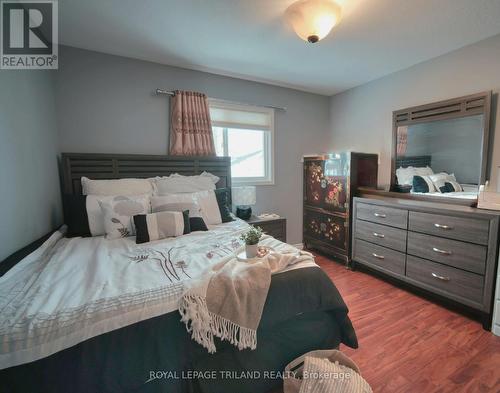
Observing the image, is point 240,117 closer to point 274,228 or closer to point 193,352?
point 274,228

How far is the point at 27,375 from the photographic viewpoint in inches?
31.0

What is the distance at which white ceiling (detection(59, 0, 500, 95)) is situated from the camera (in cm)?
169

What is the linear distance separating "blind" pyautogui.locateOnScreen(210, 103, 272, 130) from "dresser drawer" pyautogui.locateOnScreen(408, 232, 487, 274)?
2177 millimetres

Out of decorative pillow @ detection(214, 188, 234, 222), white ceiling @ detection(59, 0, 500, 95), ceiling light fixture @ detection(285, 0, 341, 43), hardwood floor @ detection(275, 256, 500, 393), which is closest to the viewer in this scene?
hardwood floor @ detection(275, 256, 500, 393)

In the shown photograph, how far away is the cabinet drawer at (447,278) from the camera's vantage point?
1.81m

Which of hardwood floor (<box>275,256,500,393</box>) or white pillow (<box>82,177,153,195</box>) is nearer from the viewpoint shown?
hardwood floor (<box>275,256,500,393</box>)

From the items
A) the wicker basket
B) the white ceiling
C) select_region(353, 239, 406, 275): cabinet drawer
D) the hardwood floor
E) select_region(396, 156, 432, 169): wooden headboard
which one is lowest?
the hardwood floor

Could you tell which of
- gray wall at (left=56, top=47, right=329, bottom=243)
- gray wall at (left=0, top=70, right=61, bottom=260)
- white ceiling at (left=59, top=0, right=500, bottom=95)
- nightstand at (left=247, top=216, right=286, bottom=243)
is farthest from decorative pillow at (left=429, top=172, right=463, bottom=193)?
gray wall at (left=0, top=70, right=61, bottom=260)

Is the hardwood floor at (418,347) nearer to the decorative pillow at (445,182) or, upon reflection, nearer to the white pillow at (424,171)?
the decorative pillow at (445,182)

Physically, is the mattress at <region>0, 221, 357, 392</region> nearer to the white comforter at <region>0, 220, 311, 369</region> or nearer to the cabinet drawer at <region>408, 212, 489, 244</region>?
the white comforter at <region>0, 220, 311, 369</region>

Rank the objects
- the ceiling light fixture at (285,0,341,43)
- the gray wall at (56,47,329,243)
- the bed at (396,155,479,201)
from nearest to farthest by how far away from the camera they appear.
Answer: the ceiling light fixture at (285,0,341,43), the bed at (396,155,479,201), the gray wall at (56,47,329,243)

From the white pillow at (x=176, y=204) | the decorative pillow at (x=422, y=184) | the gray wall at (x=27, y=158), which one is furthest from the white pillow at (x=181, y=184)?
the decorative pillow at (x=422, y=184)

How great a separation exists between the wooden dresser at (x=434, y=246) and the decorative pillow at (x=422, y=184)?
0.27m

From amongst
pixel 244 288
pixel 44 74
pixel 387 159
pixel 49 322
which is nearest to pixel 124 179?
pixel 44 74
